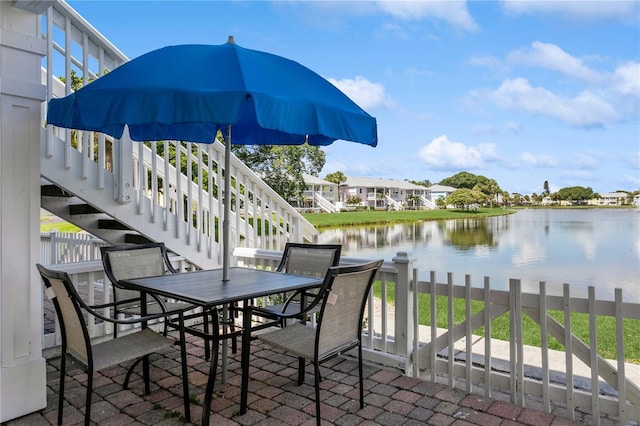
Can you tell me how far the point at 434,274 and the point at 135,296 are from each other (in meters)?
2.38

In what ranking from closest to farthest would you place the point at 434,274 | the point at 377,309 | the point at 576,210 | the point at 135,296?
the point at 434,274
the point at 135,296
the point at 377,309
the point at 576,210

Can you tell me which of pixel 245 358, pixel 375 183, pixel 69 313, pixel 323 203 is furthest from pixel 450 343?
pixel 375 183

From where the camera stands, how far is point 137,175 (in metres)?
4.08

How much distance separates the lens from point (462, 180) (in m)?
99.9

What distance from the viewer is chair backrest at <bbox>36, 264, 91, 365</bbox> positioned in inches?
85.1

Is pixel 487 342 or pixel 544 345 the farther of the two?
pixel 487 342

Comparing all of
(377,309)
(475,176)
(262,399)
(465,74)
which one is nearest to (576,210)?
(475,176)

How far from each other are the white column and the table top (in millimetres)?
603

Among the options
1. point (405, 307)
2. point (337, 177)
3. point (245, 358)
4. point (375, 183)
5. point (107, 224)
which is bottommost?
point (245, 358)

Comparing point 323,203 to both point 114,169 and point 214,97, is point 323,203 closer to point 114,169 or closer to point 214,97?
point 114,169

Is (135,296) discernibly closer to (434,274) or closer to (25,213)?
(25,213)

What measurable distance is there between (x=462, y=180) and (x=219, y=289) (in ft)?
339

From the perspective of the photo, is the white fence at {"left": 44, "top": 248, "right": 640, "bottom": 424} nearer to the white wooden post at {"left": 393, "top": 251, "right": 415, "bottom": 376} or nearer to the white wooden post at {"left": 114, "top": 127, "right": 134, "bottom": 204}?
the white wooden post at {"left": 393, "top": 251, "right": 415, "bottom": 376}

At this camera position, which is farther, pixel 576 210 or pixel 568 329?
pixel 576 210
